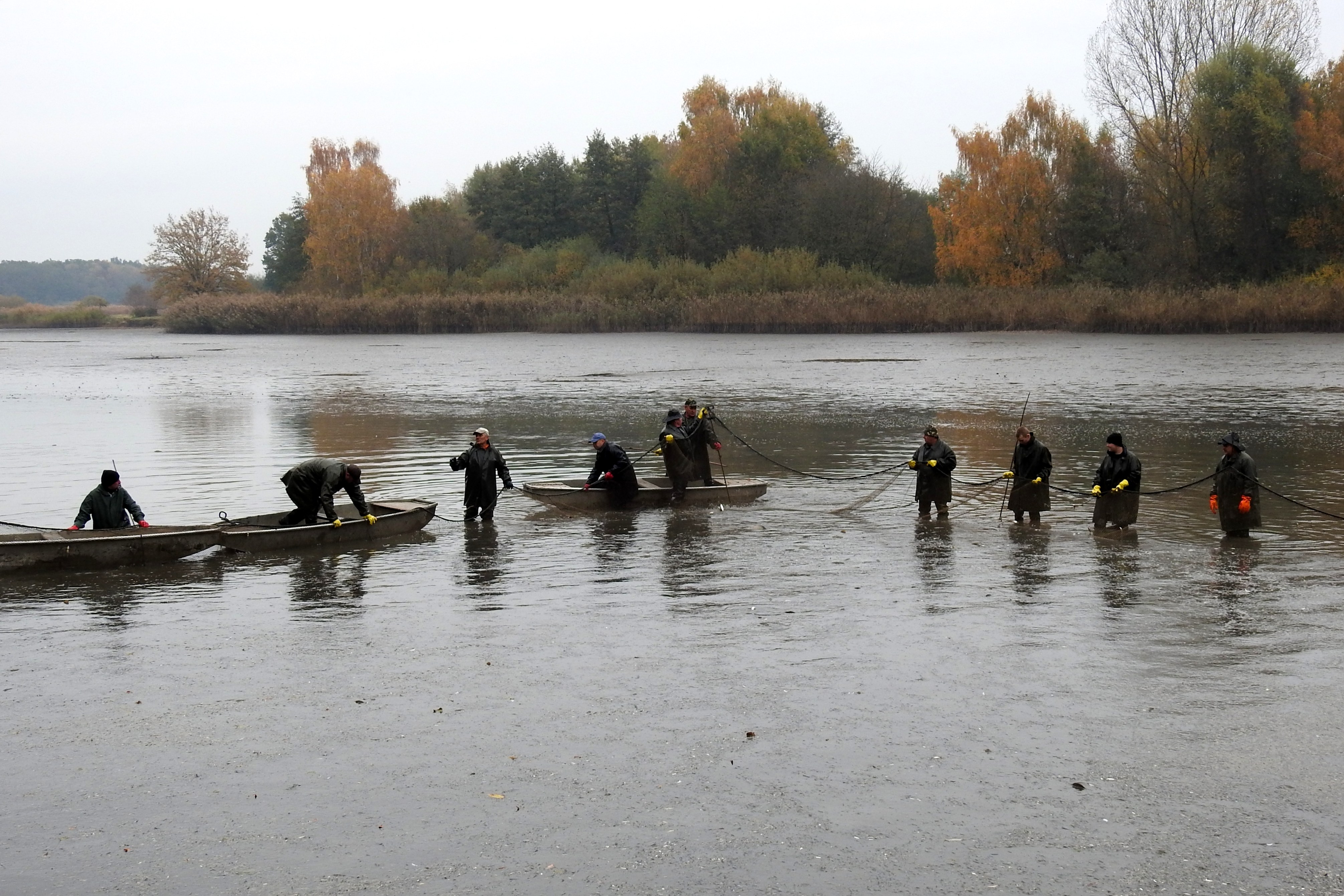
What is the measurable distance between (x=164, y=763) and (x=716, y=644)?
14.4ft

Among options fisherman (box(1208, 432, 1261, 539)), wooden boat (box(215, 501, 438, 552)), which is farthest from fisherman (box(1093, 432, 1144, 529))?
wooden boat (box(215, 501, 438, 552))

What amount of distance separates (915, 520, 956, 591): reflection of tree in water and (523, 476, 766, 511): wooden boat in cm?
287

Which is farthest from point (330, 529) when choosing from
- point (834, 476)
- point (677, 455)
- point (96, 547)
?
point (834, 476)

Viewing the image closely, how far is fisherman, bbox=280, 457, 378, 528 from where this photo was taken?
15070mm

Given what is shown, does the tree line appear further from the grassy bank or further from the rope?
the rope

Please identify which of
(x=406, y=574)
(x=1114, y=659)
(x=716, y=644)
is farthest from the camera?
(x=406, y=574)

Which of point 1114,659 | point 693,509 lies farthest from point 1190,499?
point 1114,659

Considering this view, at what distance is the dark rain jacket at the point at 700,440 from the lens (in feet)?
59.3

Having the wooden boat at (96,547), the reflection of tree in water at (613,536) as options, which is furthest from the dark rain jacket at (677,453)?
the wooden boat at (96,547)

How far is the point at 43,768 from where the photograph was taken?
8117 millimetres

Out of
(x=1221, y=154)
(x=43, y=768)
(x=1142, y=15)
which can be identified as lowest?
(x=43, y=768)

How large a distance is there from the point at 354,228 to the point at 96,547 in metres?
81.5

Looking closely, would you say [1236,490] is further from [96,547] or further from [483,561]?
[96,547]

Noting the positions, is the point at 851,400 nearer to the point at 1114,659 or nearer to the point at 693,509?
the point at 693,509
